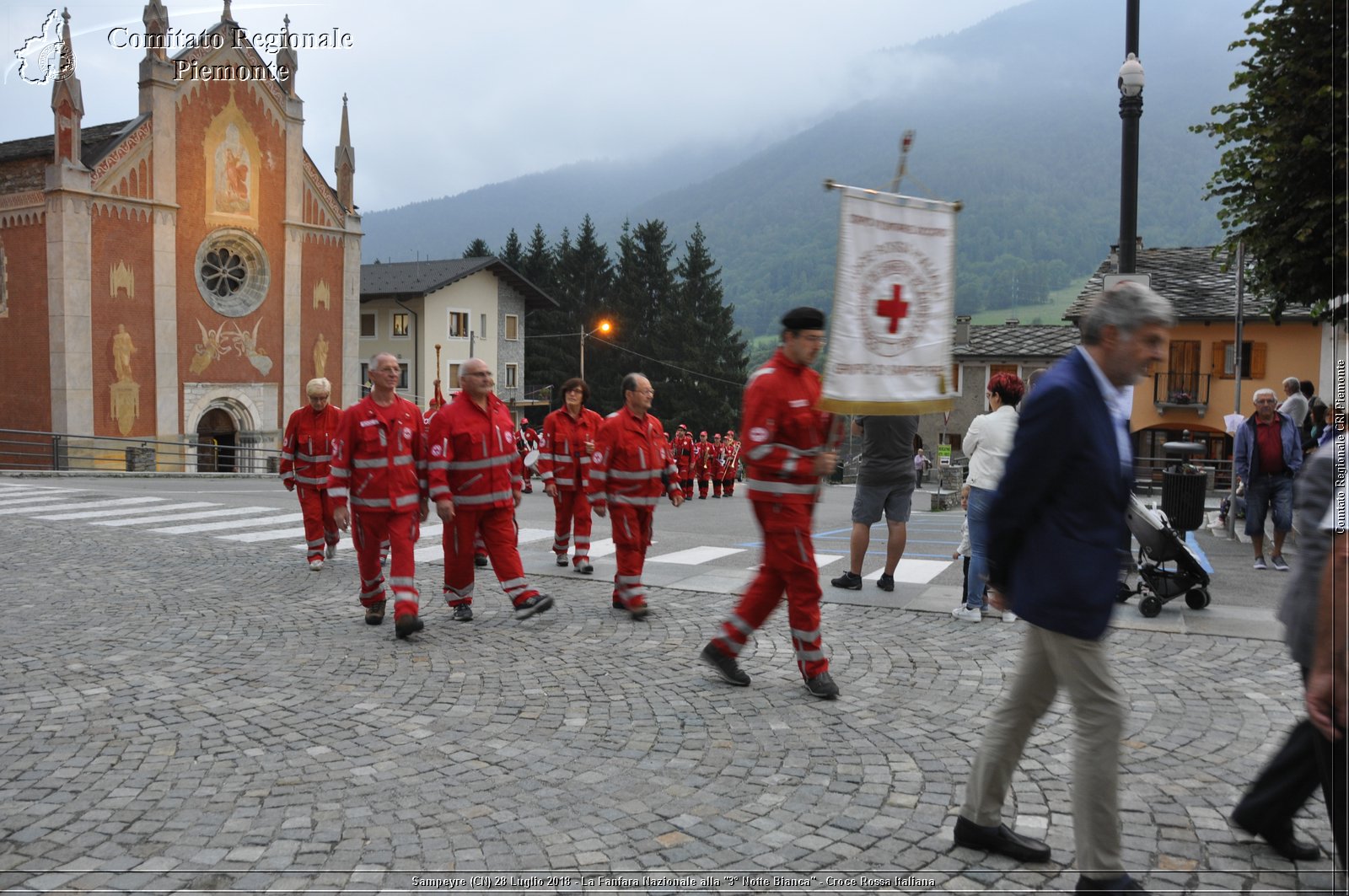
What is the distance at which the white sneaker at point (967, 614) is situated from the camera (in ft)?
26.2

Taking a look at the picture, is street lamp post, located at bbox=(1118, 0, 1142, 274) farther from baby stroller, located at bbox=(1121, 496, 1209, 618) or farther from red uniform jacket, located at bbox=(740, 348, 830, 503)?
red uniform jacket, located at bbox=(740, 348, 830, 503)

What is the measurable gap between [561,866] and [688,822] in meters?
0.62

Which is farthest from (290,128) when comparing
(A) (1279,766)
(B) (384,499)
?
(A) (1279,766)

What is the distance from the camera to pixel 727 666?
5.99 meters

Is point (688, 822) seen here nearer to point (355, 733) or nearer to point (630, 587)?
point (355, 733)

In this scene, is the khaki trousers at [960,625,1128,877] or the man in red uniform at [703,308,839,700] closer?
the khaki trousers at [960,625,1128,877]

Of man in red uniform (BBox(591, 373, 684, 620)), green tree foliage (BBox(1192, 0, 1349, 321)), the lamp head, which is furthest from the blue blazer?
green tree foliage (BBox(1192, 0, 1349, 321))

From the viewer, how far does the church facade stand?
34938mm

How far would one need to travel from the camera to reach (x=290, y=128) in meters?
41.4

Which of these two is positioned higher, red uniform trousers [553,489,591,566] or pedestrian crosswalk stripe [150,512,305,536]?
red uniform trousers [553,489,591,566]

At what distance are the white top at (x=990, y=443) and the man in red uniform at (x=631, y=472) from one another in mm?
2482

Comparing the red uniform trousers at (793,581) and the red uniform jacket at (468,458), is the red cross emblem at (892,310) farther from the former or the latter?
the red uniform jacket at (468,458)

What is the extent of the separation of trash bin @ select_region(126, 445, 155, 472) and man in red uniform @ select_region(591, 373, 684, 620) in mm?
31982

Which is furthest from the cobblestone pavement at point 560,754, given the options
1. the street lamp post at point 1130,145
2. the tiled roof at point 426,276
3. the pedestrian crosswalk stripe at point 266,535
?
the tiled roof at point 426,276
